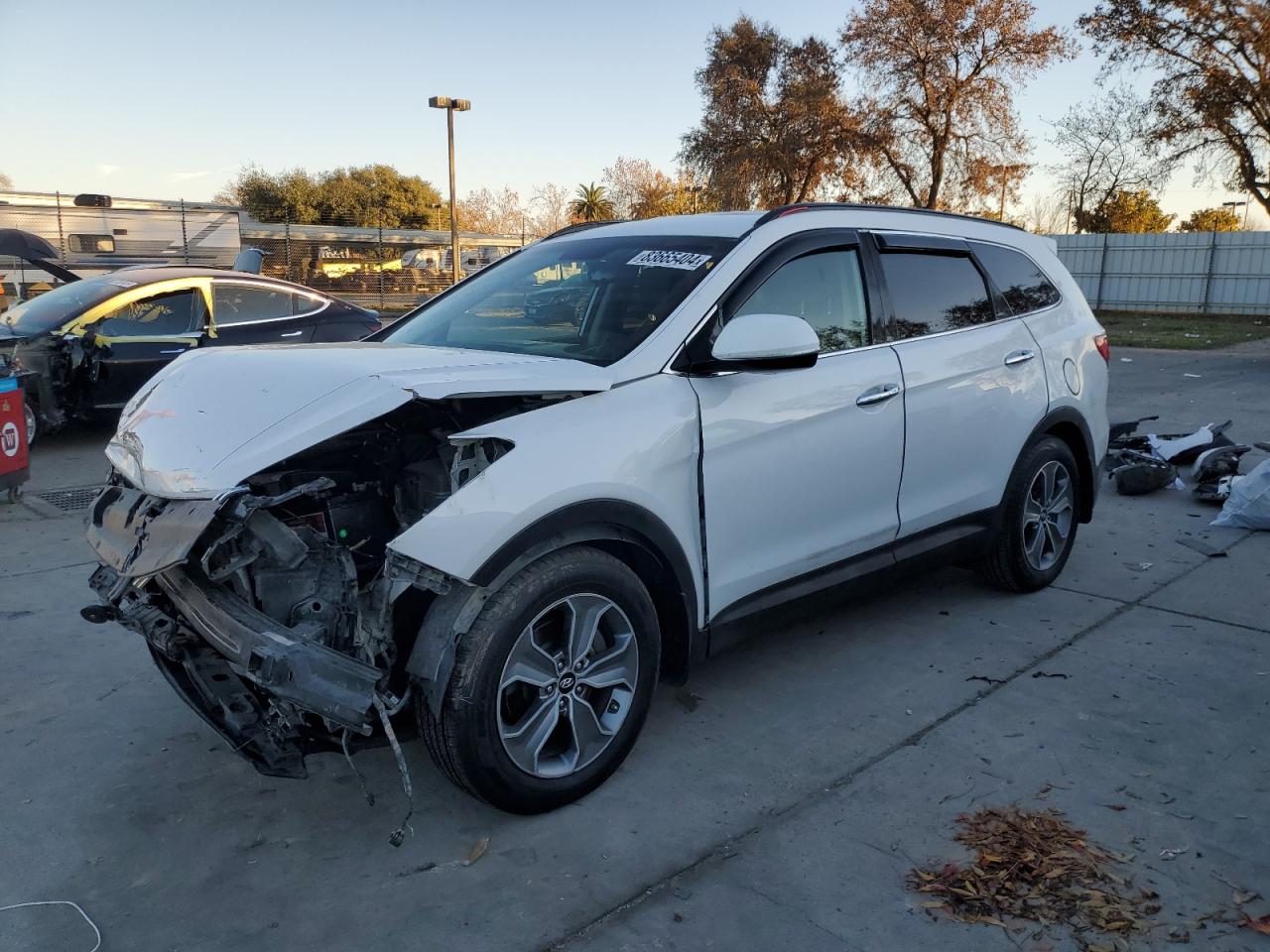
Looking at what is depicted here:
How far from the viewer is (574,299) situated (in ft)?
12.7

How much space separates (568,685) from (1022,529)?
2.83 meters

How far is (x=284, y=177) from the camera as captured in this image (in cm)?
5397

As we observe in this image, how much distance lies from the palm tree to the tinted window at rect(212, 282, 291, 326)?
48118mm

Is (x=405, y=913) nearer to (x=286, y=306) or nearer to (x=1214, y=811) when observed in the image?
(x=1214, y=811)

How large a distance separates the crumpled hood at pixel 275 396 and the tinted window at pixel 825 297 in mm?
913

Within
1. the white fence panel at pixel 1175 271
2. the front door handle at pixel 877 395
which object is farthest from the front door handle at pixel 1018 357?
the white fence panel at pixel 1175 271

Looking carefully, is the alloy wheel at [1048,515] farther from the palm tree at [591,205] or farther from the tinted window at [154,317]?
the palm tree at [591,205]

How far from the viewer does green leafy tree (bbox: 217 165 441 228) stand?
5369 centimetres

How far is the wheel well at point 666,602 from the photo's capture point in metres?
3.24

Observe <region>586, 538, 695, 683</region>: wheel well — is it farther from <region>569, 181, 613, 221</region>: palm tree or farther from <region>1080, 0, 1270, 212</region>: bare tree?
<region>569, 181, 613, 221</region>: palm tree

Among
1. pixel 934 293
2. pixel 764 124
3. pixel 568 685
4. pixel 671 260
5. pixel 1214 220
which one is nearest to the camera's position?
pixel 568 685

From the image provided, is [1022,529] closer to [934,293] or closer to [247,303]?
[934,293]

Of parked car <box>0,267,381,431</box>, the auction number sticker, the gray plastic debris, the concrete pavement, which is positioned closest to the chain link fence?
parked car <box>0,267,381,431</box>

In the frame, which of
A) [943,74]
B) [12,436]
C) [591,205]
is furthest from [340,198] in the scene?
[12,436]
